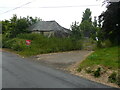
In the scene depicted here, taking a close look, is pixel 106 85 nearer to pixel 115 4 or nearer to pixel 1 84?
pixel 1 84

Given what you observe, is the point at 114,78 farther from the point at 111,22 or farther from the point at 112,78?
the point at 111,22

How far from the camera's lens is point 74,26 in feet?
116

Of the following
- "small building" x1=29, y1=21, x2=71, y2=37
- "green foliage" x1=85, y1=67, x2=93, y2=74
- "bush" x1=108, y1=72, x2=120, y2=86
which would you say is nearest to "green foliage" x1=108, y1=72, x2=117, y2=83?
"bush" x1=108, y1=72, x2=120, y2=86

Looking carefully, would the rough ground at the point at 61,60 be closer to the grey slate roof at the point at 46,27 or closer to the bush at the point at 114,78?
the bush at the point at 114,78

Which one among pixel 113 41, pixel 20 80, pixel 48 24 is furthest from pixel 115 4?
pixel 48 24

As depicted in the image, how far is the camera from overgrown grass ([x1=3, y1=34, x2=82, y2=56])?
76.8ft

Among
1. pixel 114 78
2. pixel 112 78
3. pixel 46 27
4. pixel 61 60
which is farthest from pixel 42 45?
pixel 46 27

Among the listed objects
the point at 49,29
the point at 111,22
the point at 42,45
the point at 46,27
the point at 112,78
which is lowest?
the point at 112,78

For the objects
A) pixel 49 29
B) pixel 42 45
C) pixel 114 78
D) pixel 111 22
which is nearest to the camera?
pixel 114 78

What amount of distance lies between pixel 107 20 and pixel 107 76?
11.6 m

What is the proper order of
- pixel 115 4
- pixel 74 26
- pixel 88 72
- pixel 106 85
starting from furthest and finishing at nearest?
pixel 74 26
pixel 115 4
pixel 88 72
pixel 106 85

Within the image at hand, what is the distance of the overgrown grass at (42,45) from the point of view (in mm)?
23395

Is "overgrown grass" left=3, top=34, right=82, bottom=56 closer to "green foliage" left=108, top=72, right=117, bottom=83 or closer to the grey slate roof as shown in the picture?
the grey slate roof

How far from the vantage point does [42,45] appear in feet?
83.0
